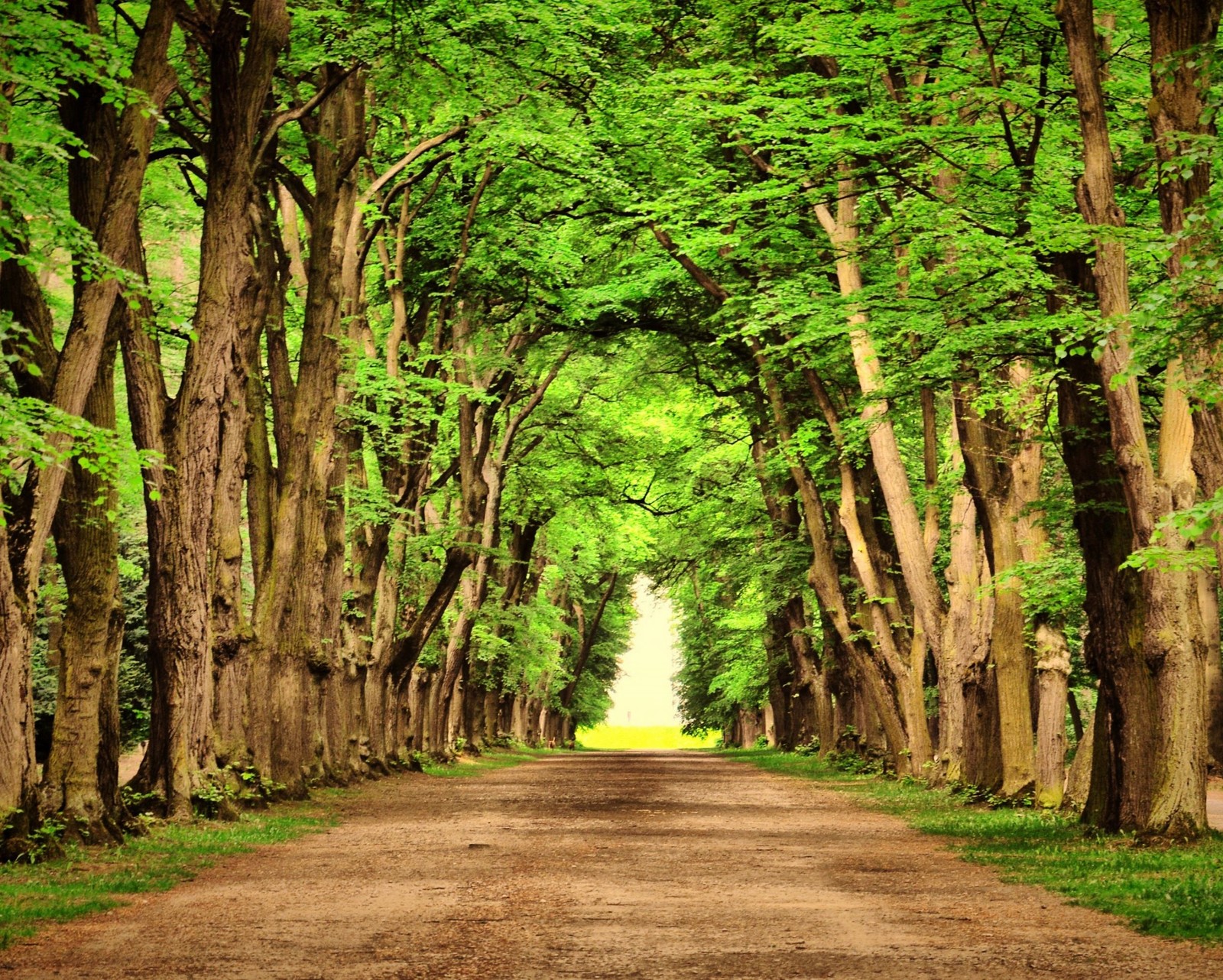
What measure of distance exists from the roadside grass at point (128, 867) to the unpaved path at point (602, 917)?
0.84 ft

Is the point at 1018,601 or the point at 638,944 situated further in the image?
the point at 1018,601

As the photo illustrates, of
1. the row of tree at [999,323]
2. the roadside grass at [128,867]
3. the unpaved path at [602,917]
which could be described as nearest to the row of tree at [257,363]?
the roadside grass at [128,867]

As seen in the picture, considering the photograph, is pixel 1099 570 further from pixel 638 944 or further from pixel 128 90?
pixel 128 90

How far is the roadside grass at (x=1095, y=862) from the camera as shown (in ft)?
31.8

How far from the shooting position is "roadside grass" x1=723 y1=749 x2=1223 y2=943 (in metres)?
9.69

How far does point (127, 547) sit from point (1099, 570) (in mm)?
29231

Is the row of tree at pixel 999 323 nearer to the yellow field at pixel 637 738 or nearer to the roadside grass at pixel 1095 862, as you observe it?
the roadside grass at pixel 1095 862

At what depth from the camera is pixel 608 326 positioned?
1098 inches

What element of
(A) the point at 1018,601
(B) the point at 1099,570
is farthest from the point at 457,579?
(B) the point at 1099,570

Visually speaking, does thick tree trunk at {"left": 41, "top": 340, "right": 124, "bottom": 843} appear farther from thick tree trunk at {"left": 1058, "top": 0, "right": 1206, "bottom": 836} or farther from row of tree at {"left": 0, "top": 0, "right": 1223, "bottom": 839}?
thick tree trunk at {"left": 1058, "top": 0, "right": 1206, "bottom": 836}

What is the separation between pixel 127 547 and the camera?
39.0 metres

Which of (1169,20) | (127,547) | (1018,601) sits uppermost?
(1169,20)

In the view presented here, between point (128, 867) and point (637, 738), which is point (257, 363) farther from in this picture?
point (637, 738)

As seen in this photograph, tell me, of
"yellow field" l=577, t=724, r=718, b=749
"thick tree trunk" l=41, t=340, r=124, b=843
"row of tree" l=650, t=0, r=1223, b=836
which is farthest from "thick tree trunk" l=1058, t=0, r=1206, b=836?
"yellow field" l=577, t=724, r=718, b=749
